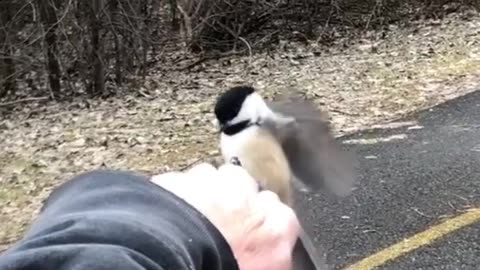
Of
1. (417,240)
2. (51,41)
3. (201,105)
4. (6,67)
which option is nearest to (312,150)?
(417,240)

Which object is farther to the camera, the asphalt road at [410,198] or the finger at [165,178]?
the asphalt road at [410,198]

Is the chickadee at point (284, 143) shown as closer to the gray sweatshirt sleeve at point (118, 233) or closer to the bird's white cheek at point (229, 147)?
the bird's white cheek at point (229, 147)

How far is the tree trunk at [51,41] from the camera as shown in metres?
8.45

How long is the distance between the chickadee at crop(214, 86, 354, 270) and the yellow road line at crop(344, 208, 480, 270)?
94.6 inches

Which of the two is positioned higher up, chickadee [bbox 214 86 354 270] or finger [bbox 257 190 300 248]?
finger [bbox 257 190 300 248]

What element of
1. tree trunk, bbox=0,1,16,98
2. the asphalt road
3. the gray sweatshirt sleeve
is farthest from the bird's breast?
tree trunk, bbox=0,1,16,98

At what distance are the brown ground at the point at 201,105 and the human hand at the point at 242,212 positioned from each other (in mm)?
3549

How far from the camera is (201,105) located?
736cm

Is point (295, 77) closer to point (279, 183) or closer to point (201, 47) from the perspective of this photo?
point (201, 47)

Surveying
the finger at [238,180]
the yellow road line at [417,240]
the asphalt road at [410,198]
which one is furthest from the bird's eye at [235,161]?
the yellow road line at [417,240]

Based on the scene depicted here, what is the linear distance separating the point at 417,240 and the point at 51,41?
522 cm

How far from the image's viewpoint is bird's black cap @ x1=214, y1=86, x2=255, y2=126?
1661 millimetres

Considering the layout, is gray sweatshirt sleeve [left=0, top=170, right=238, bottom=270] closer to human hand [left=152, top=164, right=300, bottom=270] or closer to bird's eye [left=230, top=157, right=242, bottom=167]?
human hand [left=152, top=164, right=300, bottom=270]

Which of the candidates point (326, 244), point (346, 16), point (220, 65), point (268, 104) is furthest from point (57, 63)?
point (268, 104)
